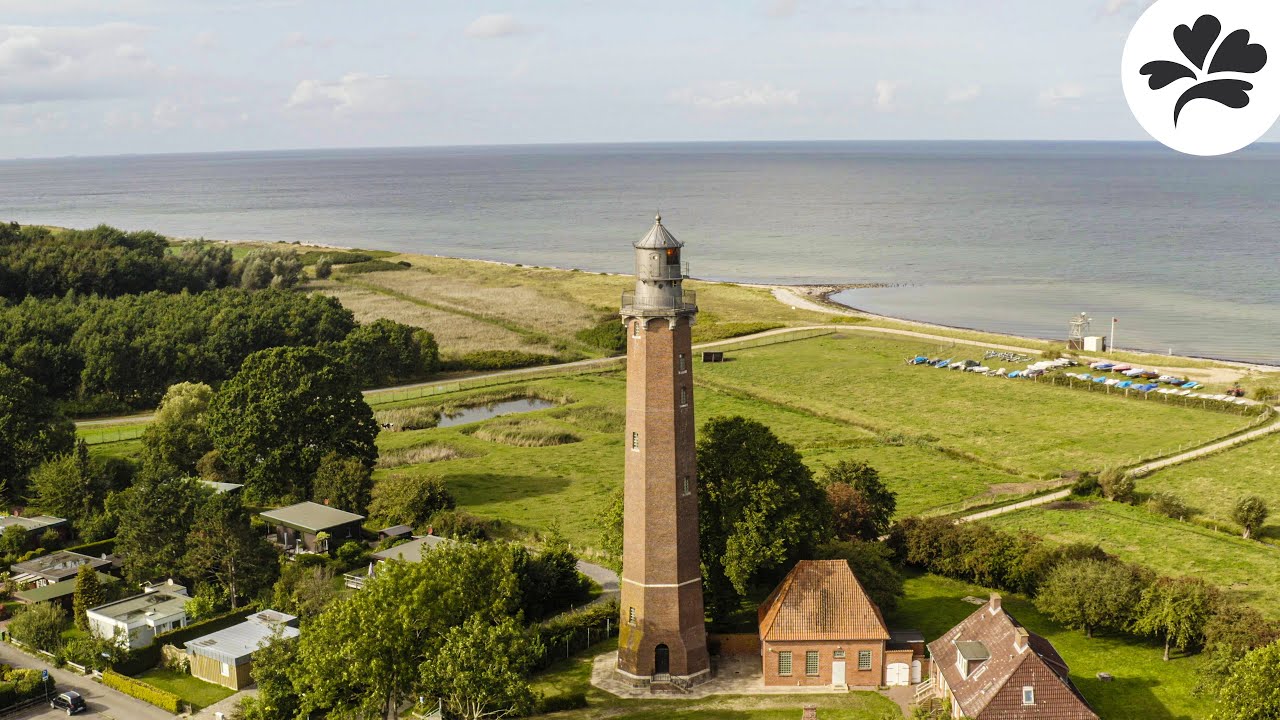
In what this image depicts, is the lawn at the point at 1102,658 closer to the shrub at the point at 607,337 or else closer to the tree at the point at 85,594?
the tree at the point at 85,594

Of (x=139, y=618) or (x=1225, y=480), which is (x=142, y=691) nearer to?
(x=139, y=618)

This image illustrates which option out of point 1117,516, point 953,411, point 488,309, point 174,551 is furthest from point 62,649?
point 488,309

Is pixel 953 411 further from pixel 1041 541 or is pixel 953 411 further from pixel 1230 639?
pixel 1230 639

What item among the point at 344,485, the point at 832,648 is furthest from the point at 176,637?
the point at 832,648

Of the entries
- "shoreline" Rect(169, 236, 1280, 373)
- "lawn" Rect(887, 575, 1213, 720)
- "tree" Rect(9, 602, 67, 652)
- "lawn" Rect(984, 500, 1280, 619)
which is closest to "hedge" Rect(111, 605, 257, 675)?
"tree" Rect(9, 602, 67, 652)

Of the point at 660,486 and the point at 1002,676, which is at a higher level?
the point at 660,486

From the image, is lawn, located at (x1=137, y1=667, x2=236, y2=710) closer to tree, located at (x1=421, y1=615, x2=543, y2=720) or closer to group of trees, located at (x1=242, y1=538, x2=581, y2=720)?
group of trees, located at (x1=242, y1=538, x2=581, y2=720)
